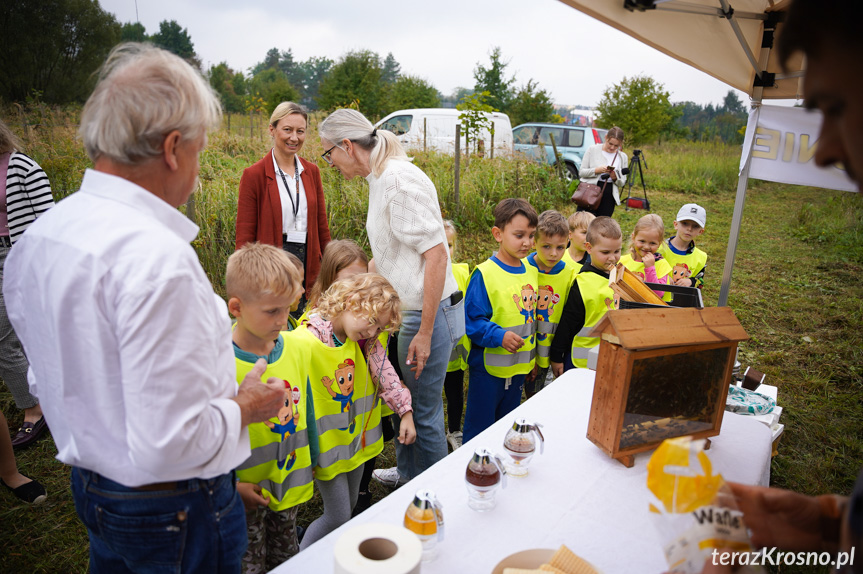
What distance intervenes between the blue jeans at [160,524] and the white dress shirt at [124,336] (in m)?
0.09

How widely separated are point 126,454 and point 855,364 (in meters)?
5.78

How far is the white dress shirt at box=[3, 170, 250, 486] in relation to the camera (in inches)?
33.6

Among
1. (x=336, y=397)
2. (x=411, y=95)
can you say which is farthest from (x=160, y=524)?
(x=411, y=95)

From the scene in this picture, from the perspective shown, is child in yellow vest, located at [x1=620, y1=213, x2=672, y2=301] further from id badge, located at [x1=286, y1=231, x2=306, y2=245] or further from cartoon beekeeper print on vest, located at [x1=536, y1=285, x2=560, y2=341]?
id badge, located at [x1=286, y1=231, x2=306, y2=245]

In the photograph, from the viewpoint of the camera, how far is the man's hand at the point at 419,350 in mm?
2230

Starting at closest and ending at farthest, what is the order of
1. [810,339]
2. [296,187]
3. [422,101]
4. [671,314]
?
[671,314] < [296,187] < [810,339] < [422,101]

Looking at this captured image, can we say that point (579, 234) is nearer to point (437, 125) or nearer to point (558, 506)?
point (558, 506)

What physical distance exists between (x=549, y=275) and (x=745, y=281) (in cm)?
548

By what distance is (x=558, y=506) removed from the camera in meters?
1.39

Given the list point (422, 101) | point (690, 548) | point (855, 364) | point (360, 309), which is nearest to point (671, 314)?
point (690, 548)

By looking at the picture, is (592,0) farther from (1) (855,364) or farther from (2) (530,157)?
(2) (530,157)

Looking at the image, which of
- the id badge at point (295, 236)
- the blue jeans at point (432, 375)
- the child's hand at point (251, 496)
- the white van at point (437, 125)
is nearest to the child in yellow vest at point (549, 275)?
the blue jeans at point (432, 375)

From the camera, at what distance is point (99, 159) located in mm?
972

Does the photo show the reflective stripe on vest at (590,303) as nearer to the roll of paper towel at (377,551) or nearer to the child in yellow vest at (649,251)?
the child in yellow vest at (649,251)
